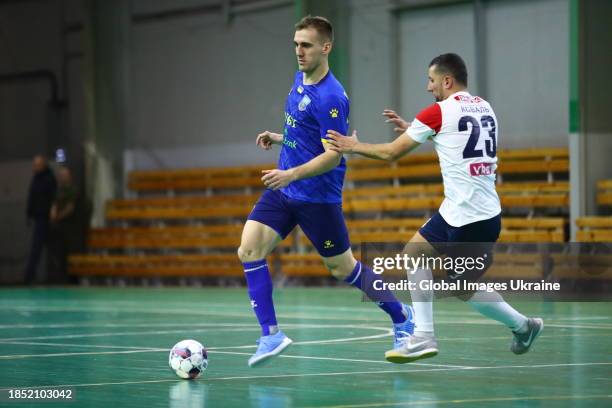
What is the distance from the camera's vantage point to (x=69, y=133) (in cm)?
2688

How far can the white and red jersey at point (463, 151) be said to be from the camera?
25.3 ft

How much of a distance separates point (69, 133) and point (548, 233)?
40.9 feet

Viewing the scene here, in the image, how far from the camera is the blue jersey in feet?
26.4

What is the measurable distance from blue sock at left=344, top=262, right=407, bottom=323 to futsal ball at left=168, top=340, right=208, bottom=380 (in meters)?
1.54

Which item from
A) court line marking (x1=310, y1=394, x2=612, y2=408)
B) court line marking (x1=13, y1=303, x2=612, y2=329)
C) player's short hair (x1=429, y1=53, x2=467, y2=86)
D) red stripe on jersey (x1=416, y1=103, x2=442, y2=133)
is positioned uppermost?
player's short hair (x1=429, y1=53, x2=467, y2=86)

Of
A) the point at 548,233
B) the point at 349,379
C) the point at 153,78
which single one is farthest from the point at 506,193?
the point at 349,379

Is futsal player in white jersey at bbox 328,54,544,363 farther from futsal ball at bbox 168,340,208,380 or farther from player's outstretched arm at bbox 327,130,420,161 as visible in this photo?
futsal ball at bbox 168,340,208,380

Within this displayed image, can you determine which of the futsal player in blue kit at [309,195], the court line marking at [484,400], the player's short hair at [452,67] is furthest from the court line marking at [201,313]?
the court line marking at [484,400]

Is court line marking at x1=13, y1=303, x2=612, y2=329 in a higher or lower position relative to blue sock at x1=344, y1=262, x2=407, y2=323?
lower

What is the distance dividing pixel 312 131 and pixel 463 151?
3.71ft

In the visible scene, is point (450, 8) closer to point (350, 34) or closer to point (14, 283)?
point (350, 34)

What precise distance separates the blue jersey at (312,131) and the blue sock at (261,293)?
0.58m

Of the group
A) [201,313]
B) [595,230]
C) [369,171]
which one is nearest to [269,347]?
[201,313]

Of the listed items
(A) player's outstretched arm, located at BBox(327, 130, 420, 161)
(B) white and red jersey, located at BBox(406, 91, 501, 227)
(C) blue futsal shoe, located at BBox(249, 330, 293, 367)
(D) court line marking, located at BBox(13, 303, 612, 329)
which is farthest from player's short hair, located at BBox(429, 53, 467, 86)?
(D) court line marking, located at BBox(13, 303, 612, 329)
